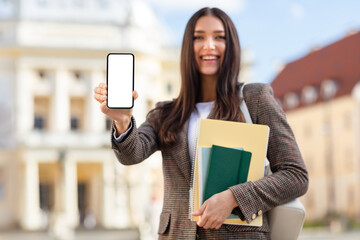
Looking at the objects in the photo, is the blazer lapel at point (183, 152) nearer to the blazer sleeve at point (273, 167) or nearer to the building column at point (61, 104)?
the blazer sleeve at point (273, 167)

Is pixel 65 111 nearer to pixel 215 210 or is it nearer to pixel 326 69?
pixel 326 69

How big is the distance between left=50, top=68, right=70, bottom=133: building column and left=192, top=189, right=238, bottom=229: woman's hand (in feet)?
124

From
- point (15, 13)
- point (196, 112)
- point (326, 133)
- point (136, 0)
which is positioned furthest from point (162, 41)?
point (196, 112)

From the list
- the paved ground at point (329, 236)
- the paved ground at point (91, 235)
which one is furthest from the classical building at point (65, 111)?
the paved ground at point (329, 236)

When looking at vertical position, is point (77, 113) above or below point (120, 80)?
below

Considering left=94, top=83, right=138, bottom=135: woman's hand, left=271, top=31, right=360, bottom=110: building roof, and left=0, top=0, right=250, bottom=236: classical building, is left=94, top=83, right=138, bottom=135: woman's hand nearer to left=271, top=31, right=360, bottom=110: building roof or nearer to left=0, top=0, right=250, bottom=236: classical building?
left=0, top=0, right=250, bottom=236: classical building

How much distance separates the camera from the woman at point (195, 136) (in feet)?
7.33

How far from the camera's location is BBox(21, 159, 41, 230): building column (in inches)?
1459

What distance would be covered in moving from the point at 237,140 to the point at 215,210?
28cm

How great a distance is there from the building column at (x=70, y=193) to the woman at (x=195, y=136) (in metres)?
35.5

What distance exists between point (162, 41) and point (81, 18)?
18.1 ft

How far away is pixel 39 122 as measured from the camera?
4044 centimetres

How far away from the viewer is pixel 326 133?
145 feet

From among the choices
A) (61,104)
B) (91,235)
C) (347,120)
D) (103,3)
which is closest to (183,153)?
(91,235)
